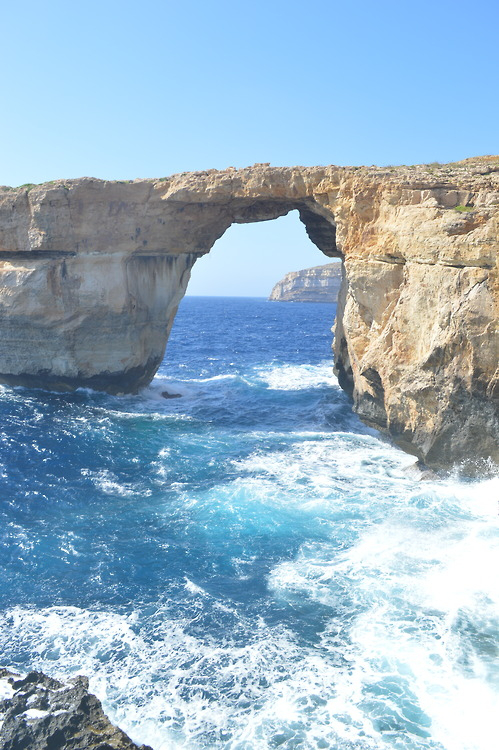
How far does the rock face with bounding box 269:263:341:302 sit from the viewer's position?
17662 centimetres

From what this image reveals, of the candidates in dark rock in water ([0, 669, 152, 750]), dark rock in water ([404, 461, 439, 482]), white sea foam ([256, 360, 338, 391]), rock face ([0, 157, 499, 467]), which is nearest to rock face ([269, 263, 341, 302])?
white sea foam ([256, 360, 338, 391])

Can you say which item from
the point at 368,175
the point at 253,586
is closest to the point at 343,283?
the point at 368,175

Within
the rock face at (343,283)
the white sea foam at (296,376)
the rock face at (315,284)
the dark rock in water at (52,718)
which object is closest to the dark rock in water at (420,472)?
the rock face at (343,283)

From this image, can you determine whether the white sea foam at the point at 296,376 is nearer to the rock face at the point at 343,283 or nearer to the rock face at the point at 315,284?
the rock face at the point at 343,283

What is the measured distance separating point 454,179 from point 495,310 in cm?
715

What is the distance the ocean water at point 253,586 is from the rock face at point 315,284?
5995 inches

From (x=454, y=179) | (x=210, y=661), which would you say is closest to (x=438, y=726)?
(x=210, y=661)

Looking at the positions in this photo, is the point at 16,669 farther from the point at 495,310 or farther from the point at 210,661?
Result: the point at 495,310

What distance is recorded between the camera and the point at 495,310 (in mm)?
19266

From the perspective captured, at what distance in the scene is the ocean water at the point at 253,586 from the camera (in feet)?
37.6

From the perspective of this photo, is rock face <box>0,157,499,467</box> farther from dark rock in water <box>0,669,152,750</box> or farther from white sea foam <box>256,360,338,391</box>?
dark rock in water <box>0,669,152,750</box>

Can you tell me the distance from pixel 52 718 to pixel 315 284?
17633cm

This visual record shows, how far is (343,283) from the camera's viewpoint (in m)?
35.7

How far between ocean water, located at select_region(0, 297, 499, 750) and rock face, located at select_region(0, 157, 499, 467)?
376cm
